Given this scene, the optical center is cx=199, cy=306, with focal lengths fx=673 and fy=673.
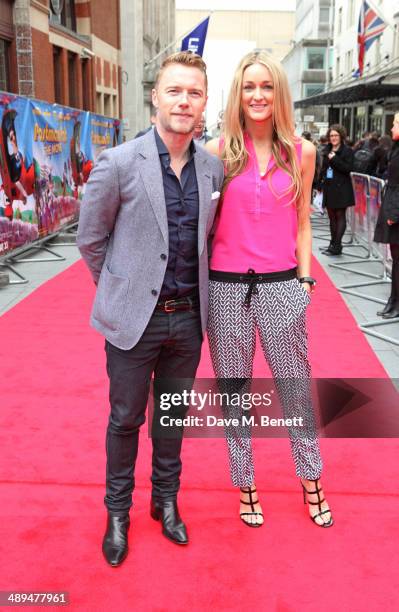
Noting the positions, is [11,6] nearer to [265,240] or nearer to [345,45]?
[265,240]

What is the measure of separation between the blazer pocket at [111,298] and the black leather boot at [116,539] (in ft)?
2.85

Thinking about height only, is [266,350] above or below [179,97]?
below

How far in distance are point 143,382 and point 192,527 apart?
81 centimetres

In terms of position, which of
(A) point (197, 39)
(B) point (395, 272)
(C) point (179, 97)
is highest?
(A) point (197, 39)

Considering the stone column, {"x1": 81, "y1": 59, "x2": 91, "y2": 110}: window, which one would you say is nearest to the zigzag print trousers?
the stone column

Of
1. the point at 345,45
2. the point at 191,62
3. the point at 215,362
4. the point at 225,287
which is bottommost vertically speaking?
the point at 215,362

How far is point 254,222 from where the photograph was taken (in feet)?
9.27

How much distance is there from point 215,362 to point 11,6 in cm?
1533

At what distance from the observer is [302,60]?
79.4 meters

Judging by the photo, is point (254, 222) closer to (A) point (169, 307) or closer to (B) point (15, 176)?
(A) point (169, 307)

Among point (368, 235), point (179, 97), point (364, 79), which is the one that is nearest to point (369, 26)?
point (364, 79)

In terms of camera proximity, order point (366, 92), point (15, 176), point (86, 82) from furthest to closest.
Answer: point (86, 82), point (366, 92), point (15, 176)

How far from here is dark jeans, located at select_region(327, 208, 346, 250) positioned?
1002 cm

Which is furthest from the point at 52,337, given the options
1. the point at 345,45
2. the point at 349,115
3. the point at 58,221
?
the point at 345,45
